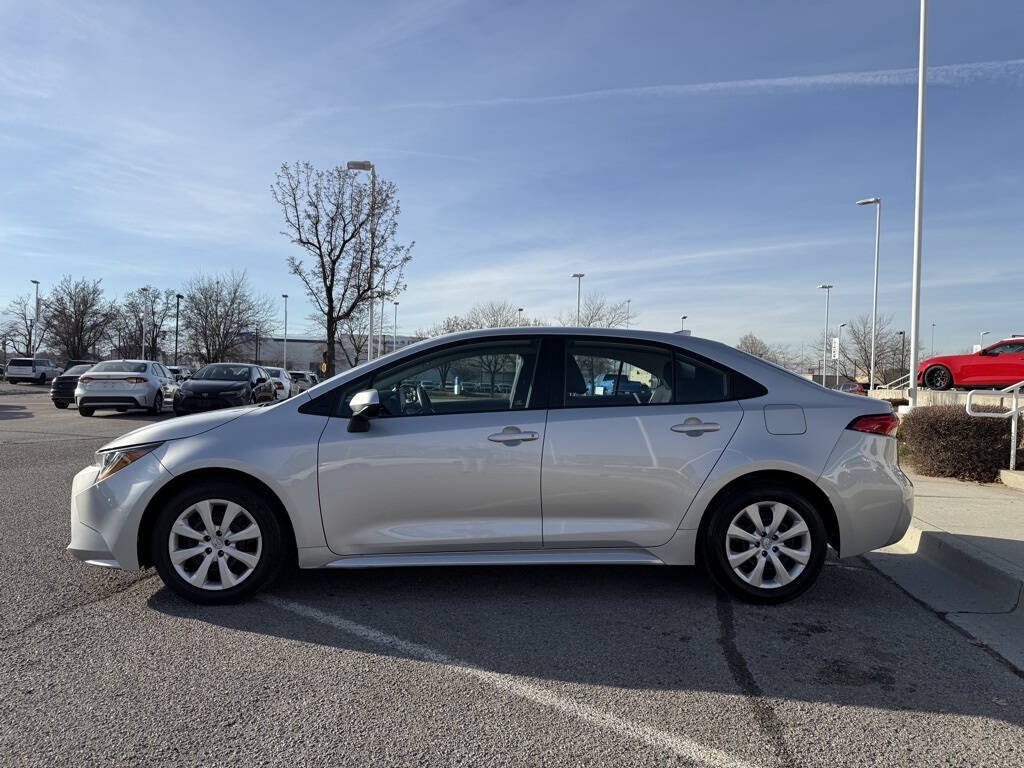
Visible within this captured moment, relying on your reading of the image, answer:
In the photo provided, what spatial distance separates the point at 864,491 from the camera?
4.55 metres

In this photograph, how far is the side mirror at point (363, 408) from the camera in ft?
14.1

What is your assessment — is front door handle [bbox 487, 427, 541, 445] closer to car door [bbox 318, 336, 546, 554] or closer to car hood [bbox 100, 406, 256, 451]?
car door [bbox 318, 336, 546, 554]

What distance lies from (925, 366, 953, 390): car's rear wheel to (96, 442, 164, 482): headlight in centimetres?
2060

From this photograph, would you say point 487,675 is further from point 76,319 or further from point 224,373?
point 76,319

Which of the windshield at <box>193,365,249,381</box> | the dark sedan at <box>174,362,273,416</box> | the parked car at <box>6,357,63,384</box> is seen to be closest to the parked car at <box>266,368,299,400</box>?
the windshield at <box>193,365,249,381</box>

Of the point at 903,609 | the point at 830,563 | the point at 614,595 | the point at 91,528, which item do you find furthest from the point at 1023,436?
the point at 91,528

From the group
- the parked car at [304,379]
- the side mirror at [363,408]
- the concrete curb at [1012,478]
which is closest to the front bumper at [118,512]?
the side mirror at [363,408]

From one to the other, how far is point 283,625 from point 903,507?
12.1 feet

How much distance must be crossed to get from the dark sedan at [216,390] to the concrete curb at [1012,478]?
14298mm

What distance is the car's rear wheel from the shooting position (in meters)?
20.0

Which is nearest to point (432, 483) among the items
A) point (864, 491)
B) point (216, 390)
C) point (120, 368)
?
point (864, 491)

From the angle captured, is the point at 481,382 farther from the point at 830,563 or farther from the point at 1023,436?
the point at 1023,436

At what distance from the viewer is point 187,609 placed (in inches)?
171

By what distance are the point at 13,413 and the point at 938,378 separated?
24270mm
